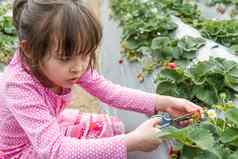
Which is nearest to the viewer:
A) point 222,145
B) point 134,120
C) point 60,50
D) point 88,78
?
point 222,145

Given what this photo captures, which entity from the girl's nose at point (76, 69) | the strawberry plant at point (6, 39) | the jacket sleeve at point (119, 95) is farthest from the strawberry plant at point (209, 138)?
the strawberry plant at point (6, 39)

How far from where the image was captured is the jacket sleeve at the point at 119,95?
2.39 meters

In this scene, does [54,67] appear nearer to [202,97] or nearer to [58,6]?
[58,6]

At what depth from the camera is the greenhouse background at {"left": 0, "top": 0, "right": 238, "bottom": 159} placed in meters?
1.76

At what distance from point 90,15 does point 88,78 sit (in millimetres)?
513

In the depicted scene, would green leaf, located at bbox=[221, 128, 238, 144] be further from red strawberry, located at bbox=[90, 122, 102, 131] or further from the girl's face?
red strawberry, located at bbox=[90, 122, 102, 131]

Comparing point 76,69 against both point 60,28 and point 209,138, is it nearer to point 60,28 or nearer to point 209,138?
point 60,28

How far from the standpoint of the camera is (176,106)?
2.23 meters

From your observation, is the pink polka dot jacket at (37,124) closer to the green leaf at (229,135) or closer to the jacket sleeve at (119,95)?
the jacket sleeve at (119,95)

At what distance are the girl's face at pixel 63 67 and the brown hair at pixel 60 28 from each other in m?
0.02

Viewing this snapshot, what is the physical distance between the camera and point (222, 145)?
5.75 ft

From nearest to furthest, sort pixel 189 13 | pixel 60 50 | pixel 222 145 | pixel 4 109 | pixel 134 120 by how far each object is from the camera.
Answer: pixel 222 145
pixel 60 50
pixel 4 109
pixel 134 120
pixel 189 13

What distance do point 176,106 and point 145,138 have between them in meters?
0.35

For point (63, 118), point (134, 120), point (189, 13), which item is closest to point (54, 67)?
point (63, 118)
